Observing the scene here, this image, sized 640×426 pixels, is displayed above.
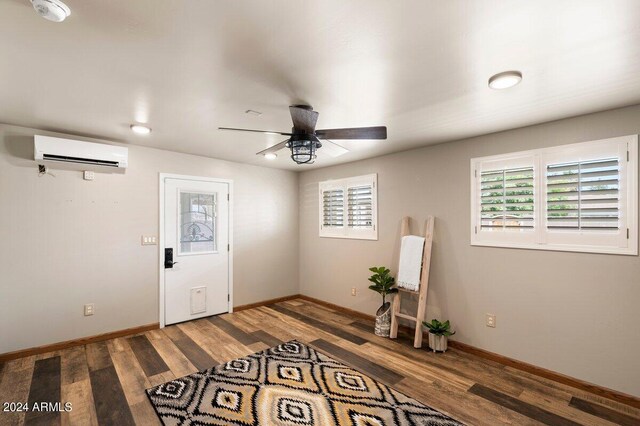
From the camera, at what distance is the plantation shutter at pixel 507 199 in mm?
2916

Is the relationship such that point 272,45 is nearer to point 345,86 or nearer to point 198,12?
point 198,12

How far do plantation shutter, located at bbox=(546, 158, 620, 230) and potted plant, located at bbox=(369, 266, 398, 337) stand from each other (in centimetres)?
186

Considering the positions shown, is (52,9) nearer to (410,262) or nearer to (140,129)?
(140,129)

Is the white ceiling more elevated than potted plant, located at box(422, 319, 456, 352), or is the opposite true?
the white ceiling

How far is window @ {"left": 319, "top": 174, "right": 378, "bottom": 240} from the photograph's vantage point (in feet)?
14.4

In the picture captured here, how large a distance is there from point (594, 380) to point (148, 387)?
387cm

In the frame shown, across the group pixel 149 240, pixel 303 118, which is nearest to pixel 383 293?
pixel 303 118

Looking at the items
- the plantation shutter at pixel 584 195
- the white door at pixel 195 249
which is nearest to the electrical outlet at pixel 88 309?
the white door at pixel 195 249

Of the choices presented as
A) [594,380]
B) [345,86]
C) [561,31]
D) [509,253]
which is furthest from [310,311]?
[561,31]

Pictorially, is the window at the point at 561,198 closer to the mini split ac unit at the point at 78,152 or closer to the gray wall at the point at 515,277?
the gray wall at the point at 515,277

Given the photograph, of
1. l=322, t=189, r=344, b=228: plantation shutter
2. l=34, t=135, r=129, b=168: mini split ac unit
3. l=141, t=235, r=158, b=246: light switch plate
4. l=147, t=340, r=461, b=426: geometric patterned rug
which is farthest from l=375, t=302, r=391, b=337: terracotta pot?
l=34, t=135, r=129, b=168: mini split ac unit

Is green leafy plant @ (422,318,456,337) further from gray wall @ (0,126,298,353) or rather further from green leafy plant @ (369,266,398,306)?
gray wall @ (0,126,298,353)

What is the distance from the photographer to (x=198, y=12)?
1.38 m

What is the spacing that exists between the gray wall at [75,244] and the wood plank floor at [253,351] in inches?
13.4
